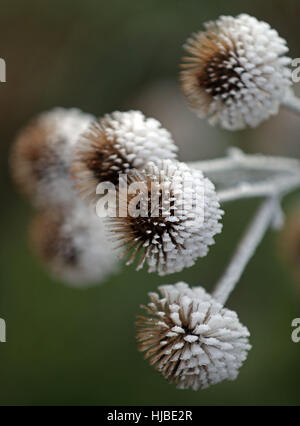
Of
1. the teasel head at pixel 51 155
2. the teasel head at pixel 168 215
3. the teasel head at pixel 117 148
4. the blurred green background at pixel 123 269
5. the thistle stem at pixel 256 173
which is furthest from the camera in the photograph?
the blurred green background at pixel 123 269

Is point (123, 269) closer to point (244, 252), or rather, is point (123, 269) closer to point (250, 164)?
point (250, 164)

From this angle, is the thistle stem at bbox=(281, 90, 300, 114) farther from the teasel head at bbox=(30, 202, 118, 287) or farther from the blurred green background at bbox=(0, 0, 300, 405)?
the blurred green background at bbox=(0, 0, 300, 405)

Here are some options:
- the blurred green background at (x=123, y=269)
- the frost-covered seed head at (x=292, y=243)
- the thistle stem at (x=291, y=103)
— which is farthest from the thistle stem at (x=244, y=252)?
the blurred green background at (x=123, y=269)

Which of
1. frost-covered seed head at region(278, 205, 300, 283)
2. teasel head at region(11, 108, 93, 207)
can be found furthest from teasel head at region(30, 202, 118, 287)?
frost-covered seed head at region(278, 205, 300, 283)

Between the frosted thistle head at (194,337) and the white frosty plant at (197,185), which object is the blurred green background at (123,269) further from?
the frosted thistle head at (194,337)

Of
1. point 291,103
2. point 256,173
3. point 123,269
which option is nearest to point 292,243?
point 256,173

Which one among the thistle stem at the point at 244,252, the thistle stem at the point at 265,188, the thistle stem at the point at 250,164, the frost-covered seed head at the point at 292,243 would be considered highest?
the frost-covered seed head at the point at 292,243
